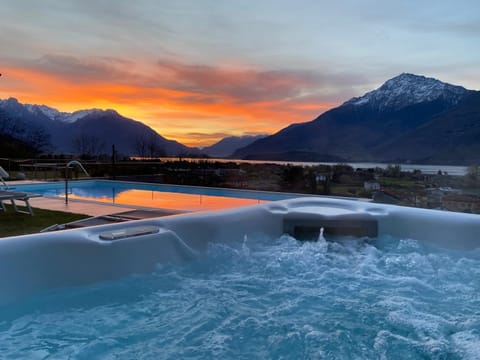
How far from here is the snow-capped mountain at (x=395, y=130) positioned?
568 cm

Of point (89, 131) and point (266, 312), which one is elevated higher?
point (89, 131)

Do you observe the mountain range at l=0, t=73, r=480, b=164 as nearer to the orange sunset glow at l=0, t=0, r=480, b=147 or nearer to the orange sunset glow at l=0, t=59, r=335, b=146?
the orange sunset glow at l=0, t=59, r=335, b=146

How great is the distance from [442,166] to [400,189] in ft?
2.27

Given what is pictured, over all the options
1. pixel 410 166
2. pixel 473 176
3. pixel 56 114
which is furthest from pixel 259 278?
pixel 56 114

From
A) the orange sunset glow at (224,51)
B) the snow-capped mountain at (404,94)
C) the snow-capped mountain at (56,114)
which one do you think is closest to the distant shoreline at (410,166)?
the orange sunset glow at (224,51)

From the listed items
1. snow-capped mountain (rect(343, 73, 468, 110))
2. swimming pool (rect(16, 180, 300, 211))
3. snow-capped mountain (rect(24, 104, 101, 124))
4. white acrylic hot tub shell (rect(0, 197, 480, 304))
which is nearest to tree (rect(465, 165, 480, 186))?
white acrylic hot tub shell (rect(0, 197, 480, 304))

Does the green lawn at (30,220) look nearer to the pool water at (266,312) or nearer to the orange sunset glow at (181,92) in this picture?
the pool water at (266,312)

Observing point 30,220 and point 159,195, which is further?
point 159,195

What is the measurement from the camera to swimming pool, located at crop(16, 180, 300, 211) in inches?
200

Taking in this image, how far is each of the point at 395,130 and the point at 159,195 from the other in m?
6.04

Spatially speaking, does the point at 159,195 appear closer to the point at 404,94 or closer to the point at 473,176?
the point at 473,176

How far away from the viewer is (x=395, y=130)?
9.15 m

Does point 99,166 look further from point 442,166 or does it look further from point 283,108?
point 442,166

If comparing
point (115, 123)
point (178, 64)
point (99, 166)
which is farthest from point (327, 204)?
point (115, 123)
